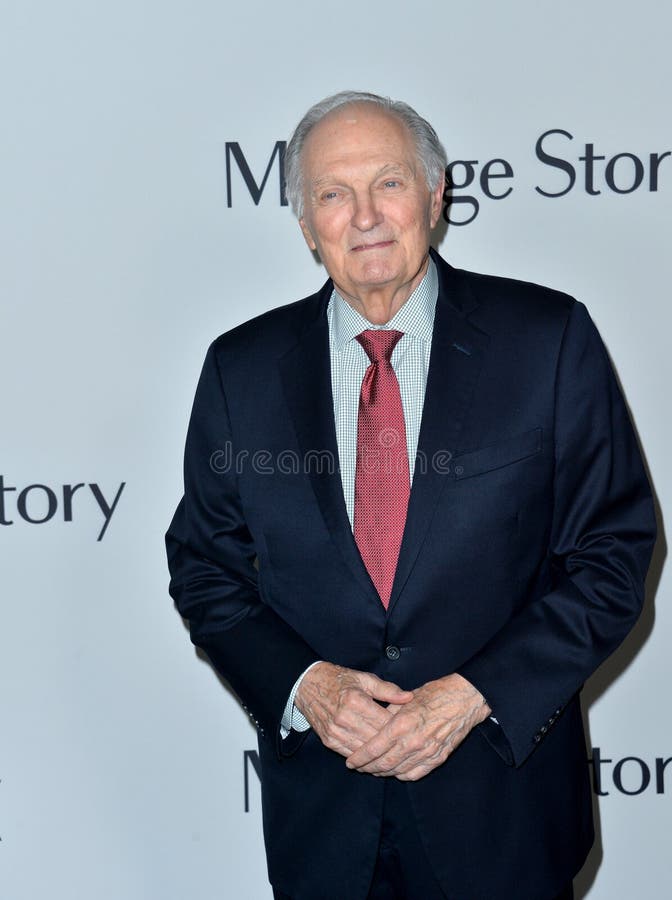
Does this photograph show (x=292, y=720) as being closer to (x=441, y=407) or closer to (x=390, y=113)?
(x=441, y=407)

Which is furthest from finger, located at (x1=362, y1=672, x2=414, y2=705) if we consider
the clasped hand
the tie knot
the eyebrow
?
the eyebrow

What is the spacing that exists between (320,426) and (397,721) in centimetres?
43

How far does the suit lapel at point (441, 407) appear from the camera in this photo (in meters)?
1.51

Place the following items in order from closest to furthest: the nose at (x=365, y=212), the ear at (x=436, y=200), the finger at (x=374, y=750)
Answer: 1. the finger at (x=374, y=750)
2. the nose at (x=365, y=212)
3. the ear at (x=436, y=200)

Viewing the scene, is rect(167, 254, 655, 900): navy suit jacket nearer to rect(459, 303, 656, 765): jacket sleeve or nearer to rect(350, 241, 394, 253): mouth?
rect(459, 303, 656, 765): jacket sleeve

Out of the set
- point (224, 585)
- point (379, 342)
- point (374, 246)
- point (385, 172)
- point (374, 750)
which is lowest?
point (374, 750)

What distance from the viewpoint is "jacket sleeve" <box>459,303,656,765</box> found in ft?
4.85

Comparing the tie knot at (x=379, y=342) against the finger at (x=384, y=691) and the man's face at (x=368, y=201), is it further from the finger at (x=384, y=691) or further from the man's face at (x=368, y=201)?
the finger at (x=384, y=691)

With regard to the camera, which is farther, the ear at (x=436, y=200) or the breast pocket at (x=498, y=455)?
the ear at (x=436, y=200)

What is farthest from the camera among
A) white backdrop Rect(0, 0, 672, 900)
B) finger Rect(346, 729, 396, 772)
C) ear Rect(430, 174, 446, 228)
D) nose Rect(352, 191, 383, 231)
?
white backdrop Rect(0, 0, 672, 900)

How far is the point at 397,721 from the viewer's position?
1.46 m

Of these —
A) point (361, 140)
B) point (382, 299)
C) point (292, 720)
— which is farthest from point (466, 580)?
point (361, 140)

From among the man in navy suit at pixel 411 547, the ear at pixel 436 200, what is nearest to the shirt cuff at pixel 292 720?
the man in navy suit at pixel 411 547

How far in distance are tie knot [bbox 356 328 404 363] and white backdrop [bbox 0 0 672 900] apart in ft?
2.06
